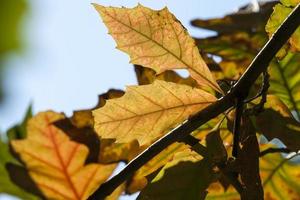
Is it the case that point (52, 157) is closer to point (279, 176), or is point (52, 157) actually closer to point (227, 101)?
point (279, 176)

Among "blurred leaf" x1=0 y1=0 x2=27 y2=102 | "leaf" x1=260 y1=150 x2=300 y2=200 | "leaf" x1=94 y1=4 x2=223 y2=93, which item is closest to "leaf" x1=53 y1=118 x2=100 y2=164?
"blurred leaf" x1=0 y1=0 x2=27 y2=102

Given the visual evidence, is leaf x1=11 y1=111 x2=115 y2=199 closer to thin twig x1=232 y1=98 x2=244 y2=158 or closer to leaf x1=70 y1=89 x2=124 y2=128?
leaf x1=70 y1=89 x2=124 y2=128

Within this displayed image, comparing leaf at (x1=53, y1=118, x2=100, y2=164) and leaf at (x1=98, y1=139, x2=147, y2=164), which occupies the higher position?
leaf at (x1=53, y1=118, x2=100, y2=164)

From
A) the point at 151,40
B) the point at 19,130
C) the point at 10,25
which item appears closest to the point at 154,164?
the point at 151,40

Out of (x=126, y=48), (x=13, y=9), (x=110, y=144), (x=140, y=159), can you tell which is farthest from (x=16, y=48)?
(x=140, y=159)

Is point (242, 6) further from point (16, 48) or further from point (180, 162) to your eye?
point (180, 162)
